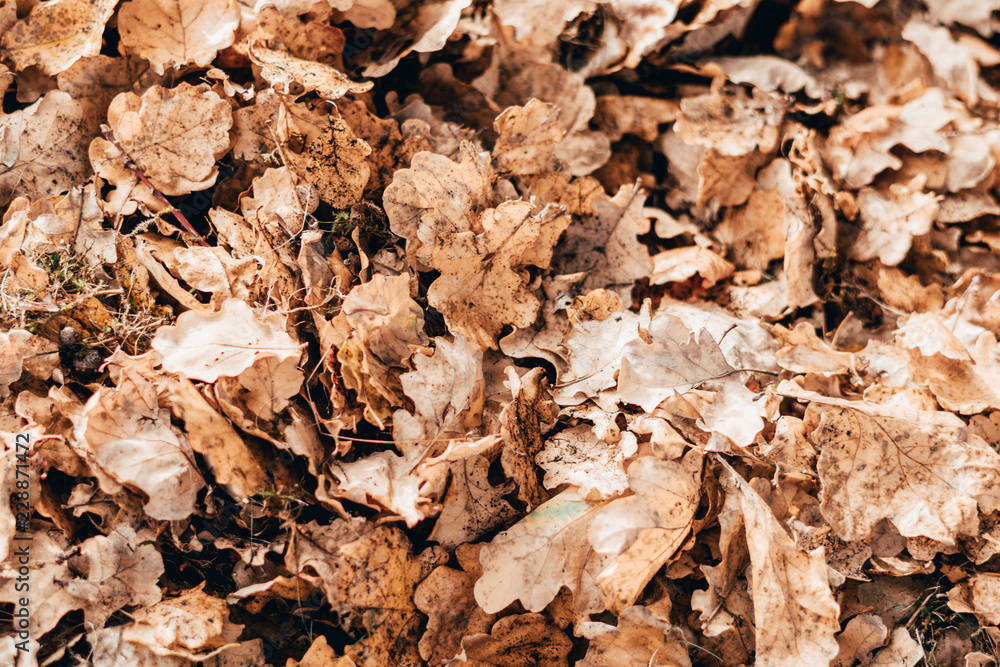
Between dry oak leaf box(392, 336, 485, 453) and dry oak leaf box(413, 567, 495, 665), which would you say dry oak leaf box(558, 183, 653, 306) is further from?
dry oak leaf box(413, 567, 495, 665)

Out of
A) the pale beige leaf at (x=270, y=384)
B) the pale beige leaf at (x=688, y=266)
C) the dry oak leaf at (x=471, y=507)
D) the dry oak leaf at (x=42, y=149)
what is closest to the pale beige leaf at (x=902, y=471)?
the pale beige leaf at (x=688, y=266)

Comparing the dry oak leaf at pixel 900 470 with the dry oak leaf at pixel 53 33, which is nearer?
the dry oak leaf at pixel 900 470

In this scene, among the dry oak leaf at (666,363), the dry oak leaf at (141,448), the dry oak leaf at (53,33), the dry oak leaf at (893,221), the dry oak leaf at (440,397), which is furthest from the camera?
the dry oak leaf at (893,221)

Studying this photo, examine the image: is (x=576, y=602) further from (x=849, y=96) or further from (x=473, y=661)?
(x=849, y=96)

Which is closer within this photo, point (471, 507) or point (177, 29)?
point (471, 507)

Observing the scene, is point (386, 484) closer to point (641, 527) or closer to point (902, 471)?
point (641, 527)

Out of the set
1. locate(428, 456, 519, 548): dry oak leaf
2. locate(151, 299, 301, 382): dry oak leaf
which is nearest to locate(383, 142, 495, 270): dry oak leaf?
locate(151, 299, 301, 382): dry oak leaf

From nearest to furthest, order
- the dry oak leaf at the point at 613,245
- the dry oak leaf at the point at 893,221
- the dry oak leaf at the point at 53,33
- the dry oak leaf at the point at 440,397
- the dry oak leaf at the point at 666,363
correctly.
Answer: the dry oak leaf at the point at 440,397 → the dry oak leaf at the point at 666,363 → the dry oak leaf at the point at 53,33 → the dry oak leaf at the point at 613,245 → the dry oak leaf at the point at 893,221

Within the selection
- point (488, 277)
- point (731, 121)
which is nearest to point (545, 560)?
point (488, 277)

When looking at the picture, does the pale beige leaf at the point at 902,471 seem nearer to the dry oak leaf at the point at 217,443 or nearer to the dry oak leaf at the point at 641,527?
the dry oak leaf at the point at 641,527
